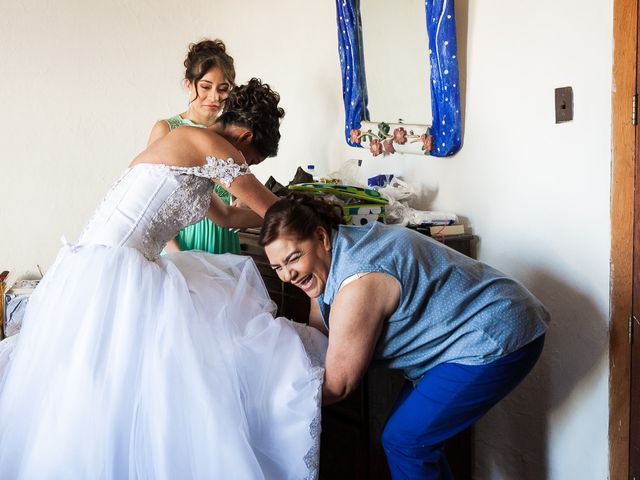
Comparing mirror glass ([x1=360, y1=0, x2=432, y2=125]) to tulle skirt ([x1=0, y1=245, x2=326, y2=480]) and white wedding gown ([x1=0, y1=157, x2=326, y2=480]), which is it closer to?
white wedding gown ([x1=0, y1=157, x2=326, y2=480])

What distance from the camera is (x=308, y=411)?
1677 millimetres

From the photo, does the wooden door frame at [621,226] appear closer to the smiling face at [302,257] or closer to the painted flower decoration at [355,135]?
the smiling face at [302,257]

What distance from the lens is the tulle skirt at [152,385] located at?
1.63 metres

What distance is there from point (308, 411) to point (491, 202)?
103 cm

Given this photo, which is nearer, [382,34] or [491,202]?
[491,202]

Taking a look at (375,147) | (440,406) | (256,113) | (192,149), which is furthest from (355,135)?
(440,406)

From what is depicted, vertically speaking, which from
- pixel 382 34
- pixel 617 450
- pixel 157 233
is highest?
pixel 382 34

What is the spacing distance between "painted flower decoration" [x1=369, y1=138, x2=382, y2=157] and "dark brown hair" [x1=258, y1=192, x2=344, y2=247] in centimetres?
101

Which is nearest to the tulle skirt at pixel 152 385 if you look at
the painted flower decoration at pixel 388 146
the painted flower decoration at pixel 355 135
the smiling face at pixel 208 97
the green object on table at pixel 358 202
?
the green object on table at pixel 358 202

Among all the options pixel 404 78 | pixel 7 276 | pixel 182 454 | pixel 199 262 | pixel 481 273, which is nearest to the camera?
pixel 182 454

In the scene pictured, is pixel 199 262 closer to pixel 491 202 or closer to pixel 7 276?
pixel 491 202

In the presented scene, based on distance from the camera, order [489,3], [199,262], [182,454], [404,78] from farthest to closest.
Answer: [404,78]
[489,3]
[199,262]
[182,454]

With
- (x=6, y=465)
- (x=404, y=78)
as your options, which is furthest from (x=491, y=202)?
(x=6, y=465)

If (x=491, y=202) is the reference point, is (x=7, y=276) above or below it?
below
